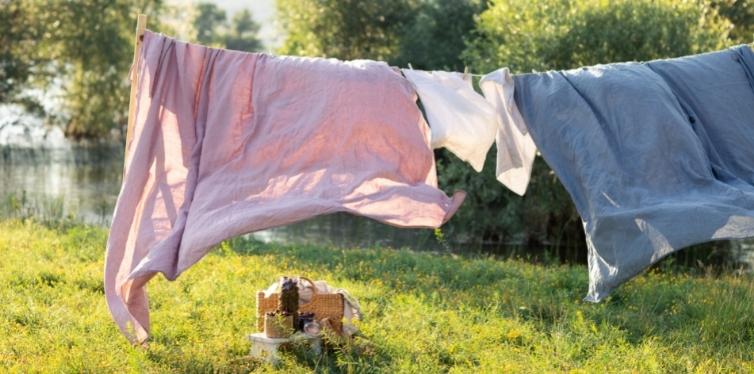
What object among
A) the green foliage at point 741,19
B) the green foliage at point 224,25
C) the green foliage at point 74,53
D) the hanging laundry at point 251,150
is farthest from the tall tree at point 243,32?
the hanging laundry at point 251,150

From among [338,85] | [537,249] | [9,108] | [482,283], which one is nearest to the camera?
[338,85]

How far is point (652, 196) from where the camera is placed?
480cm

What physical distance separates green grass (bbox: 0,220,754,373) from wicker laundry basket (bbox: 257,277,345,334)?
178 millimetres

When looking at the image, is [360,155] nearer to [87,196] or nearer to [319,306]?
[319,306]

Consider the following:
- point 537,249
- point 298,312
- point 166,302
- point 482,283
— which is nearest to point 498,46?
point 537,249

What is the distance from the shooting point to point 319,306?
492cm

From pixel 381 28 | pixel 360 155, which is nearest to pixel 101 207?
pixel 381 28

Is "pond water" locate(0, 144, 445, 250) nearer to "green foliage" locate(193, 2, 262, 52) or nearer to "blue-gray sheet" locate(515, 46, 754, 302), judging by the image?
"blue-gray sheet" locate(515, 46, 754, 302)

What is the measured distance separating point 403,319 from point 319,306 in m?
0.90

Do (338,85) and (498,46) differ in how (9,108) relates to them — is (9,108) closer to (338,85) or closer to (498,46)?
(498,46)

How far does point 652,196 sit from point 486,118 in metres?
0.87

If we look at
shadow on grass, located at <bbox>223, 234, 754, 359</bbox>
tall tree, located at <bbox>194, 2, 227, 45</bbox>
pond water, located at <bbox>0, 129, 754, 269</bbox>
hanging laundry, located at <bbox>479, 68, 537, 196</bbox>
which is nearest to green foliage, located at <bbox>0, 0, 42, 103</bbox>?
pond water, located at <bbox>0, 129, 754, 269</bbox>

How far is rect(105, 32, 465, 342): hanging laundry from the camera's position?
14.5 feet

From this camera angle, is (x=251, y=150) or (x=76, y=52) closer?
(x=251, y=150)
